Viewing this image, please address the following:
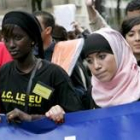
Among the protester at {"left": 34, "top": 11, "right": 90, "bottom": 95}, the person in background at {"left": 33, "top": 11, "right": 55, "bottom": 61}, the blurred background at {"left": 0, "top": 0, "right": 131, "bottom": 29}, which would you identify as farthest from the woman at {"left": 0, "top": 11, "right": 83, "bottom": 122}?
the blurred background at {"left": 0, "top": 0, "right": 131, "bottom": 29}

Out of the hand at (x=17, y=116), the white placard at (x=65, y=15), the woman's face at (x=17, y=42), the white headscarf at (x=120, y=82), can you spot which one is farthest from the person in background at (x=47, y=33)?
the white placard at (x=65, y=15)

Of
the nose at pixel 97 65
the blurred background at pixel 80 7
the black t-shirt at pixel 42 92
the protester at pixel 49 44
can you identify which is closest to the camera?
the nose at pixel 97 65

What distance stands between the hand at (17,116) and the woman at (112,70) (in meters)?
0.45

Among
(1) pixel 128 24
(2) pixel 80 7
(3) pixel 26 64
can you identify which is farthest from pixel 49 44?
(2) pixel 80 7

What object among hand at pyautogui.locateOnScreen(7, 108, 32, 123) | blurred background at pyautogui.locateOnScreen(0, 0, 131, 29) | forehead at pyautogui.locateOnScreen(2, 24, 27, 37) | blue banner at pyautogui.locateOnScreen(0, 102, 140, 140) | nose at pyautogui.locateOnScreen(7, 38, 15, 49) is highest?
forehead at pyautogui.locateOnScreen(2, 24, 27, 37)

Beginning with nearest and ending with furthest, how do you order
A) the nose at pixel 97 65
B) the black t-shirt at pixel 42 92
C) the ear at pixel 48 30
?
the nose at pixel 97 65 → the black t-shirt at pixel 42 92 → the ear at pixel 48 30

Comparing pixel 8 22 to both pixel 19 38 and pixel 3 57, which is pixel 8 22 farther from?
pixel 3 57

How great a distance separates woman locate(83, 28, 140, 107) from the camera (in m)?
3.30

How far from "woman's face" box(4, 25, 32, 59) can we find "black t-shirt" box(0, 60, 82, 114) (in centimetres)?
12

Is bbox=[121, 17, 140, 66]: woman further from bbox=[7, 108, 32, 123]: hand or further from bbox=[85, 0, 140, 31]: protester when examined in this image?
bbox=[7, 108, 32, 123]: hand

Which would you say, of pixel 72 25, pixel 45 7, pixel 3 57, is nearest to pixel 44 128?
pixel 3 57

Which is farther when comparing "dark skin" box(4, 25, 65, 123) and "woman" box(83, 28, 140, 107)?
"dark skin" box(4, 25, 65, 123)

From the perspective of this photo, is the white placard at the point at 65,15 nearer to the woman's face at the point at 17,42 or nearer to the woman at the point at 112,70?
the woman's face at the point at 17,42

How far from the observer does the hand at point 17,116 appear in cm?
319
